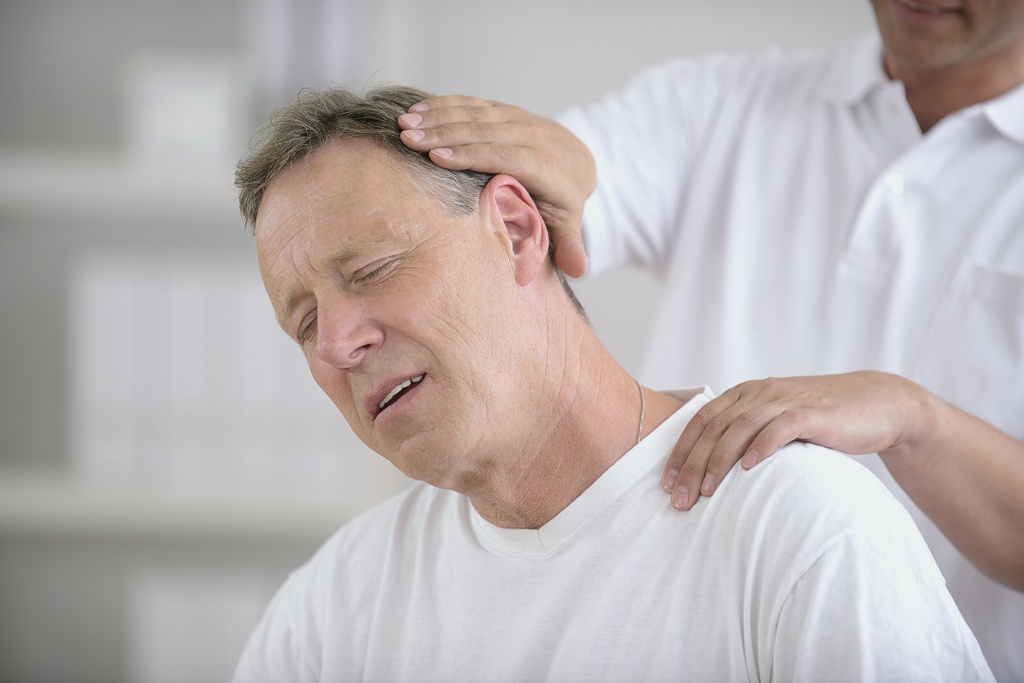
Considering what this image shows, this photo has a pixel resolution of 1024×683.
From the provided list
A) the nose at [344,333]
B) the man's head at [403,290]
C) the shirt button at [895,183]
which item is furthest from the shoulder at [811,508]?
the shirt button at [895,183]

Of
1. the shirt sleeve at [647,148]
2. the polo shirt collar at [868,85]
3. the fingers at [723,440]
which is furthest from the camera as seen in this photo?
the shirt sleeve at [647,148]

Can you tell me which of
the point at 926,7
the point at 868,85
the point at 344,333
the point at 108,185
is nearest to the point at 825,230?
the point at 868,85

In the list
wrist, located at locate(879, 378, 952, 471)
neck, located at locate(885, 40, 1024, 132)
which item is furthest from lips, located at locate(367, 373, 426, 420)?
neck, located at locate(885, 40, 1024, 132)

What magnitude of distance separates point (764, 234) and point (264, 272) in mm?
842

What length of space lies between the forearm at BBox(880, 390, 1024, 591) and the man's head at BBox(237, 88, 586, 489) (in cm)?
45

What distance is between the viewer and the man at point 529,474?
100 centimetres

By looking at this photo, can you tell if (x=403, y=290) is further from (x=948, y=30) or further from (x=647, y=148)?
(x=948, y=30)

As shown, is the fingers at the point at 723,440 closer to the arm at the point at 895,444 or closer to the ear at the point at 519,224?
the arm at the point at 895,444

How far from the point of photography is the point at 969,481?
4.12 ft

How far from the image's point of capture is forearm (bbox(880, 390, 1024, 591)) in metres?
1.21

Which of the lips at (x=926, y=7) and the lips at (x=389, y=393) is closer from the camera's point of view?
the lips at (x=389, y=393)

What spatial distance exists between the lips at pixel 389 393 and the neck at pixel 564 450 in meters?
0.15

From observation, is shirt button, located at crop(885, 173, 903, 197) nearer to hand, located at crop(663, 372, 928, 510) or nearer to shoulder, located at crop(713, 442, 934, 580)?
hand, located at crop(663, 372, 928, 510)

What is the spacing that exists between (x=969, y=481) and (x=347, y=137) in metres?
0.86
